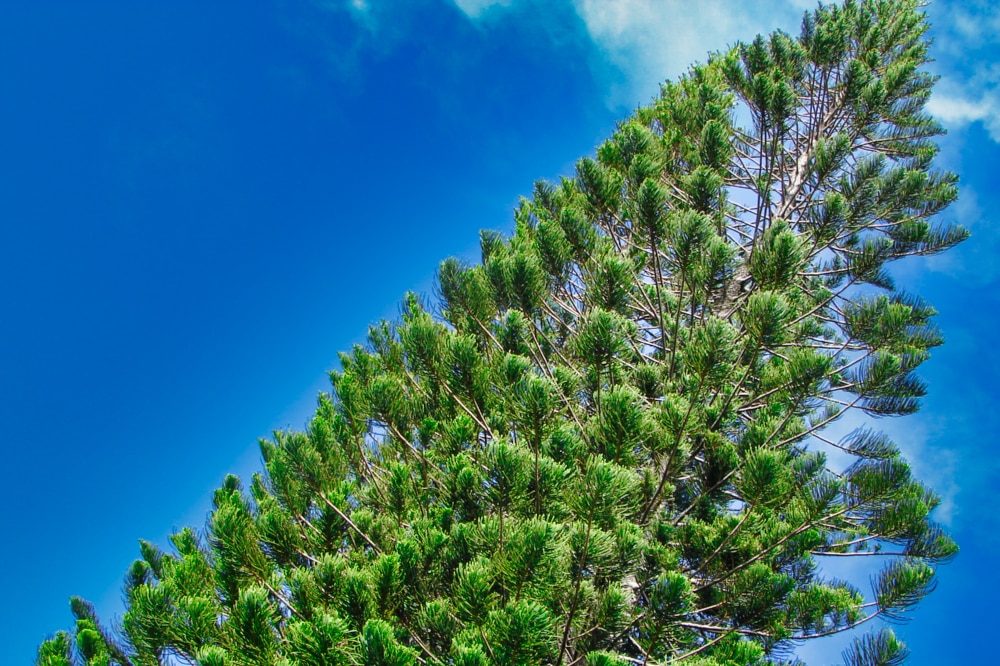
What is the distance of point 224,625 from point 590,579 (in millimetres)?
1782

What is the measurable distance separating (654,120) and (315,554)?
5575 mm

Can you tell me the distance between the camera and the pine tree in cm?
286

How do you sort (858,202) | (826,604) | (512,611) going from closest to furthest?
(512,611) → (826,604) → (858,202)

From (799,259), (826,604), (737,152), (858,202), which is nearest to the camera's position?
(826,604)

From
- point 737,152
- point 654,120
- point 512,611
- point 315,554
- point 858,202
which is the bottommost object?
point 512,611

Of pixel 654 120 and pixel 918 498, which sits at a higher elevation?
pixel 654 120

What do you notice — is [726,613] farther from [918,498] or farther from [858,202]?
[858,202]

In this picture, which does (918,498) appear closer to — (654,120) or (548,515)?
(548,515)

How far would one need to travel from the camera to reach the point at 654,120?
7020 millimetres

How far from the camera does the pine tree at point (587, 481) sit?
286 cm

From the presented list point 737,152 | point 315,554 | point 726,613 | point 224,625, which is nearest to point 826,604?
point 726,613

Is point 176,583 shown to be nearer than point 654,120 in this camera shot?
Yes

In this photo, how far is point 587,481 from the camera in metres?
2.69

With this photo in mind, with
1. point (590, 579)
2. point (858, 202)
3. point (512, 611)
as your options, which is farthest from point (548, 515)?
point (858, 202)
